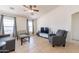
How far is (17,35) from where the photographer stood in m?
2.17

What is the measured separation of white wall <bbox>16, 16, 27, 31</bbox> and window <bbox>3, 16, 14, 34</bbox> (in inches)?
6.0

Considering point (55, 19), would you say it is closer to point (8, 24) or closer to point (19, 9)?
point (19, 9)

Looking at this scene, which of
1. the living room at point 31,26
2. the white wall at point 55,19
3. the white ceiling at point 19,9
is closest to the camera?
the white ceiling at point 19,9

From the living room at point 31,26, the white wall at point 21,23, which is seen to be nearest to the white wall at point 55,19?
the living room at point 31,26

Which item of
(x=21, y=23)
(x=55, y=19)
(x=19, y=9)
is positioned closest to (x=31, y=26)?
(x=21, y=23)

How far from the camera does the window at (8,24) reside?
6.08 feet

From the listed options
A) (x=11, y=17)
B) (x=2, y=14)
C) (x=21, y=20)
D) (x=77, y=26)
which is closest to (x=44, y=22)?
(x=21, y=20)

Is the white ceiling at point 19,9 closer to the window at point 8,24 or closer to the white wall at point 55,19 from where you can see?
the window at point 8,24

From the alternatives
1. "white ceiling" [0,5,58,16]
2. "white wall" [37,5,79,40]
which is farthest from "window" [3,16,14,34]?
"white wall" [37,5,79,40]

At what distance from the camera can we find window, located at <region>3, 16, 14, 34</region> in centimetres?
185

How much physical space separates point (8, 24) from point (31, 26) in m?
0.60

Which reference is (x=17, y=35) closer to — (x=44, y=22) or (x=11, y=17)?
(x=11, y=17)
